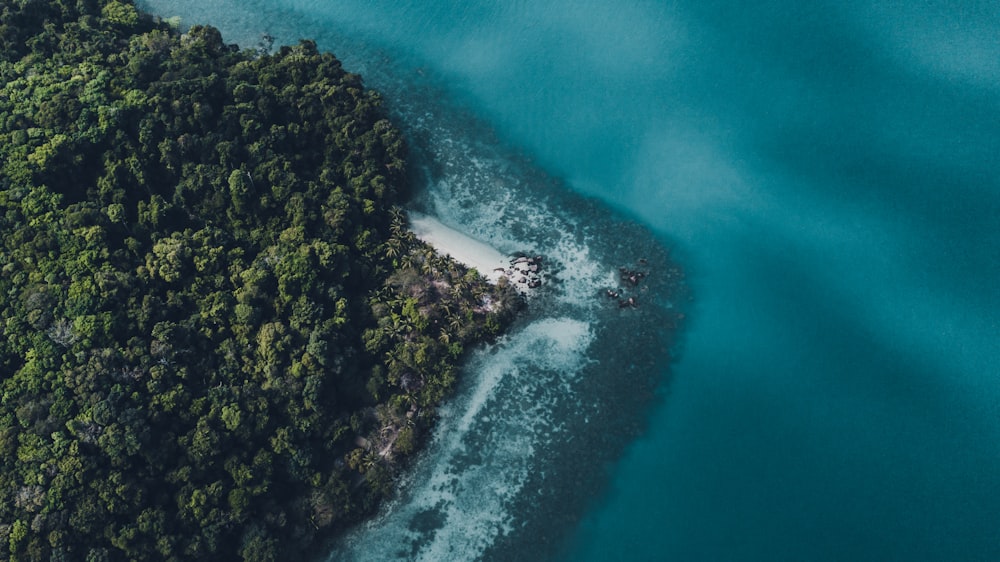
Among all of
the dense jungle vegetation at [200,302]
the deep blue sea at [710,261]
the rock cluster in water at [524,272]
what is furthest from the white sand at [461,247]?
the dense jungle vegetation at [200,302]

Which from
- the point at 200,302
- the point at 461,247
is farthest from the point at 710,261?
the point at 200,302

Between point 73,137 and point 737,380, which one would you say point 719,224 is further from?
point 73,137

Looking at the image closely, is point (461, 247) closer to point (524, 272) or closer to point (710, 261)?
point (524, 272)

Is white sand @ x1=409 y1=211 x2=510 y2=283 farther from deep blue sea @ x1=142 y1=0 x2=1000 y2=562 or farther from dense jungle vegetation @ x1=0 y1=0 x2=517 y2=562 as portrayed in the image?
dense jungle vegetation @ x1=0 y1=0 x2=517 y2=562

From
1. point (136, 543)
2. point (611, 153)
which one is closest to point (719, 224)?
point (611, 153)

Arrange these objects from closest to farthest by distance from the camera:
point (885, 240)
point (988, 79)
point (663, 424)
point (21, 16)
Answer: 1. point (663, 424)
2. point (885, 240)
3. point (21, 16)
4. point (988, 79)

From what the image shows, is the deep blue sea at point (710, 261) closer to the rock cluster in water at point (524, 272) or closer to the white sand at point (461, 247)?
the white sand at point (461, 247)
